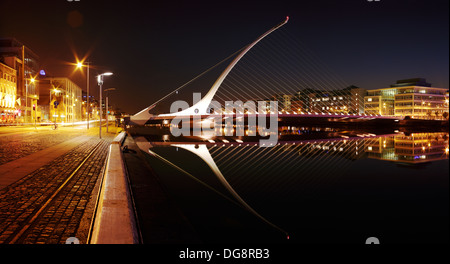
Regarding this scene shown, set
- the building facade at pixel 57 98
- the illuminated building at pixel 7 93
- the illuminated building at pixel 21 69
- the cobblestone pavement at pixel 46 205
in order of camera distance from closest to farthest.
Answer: the cobblestone pavement at pixel 46 205 → the illuminated building at pixel 7 93 → the illuminated building at pixel 21 69 → the building facade at pixel 57 98

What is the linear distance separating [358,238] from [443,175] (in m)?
9.36

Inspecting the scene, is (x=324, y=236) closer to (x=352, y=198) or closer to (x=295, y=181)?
(x=352, y=198)

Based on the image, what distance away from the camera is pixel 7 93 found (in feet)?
182

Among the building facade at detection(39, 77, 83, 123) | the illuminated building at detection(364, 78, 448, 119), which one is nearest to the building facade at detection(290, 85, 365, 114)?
the illuminated building at detection(364, 78, 448, 119)

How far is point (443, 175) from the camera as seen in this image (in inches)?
480

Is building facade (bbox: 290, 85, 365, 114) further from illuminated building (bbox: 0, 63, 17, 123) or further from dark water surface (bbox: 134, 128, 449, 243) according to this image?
dark water surface (bbox: 134, 128, 449, 243)

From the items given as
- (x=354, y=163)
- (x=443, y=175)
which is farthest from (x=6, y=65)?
(x=443, y=175)

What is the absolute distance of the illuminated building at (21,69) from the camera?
199ft

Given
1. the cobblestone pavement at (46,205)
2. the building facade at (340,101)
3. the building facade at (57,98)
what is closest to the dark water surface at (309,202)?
the cobblestone pavement at (46,205)

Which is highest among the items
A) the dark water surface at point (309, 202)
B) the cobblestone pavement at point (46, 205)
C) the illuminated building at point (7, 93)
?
the illuminated building at point (7, 93)

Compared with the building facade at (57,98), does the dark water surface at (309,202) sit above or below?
below

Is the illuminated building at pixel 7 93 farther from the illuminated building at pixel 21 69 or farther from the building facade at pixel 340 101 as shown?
the building facade at pixel 340 101

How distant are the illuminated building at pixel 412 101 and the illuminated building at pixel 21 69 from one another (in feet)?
341

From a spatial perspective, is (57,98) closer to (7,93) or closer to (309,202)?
(7,93)
